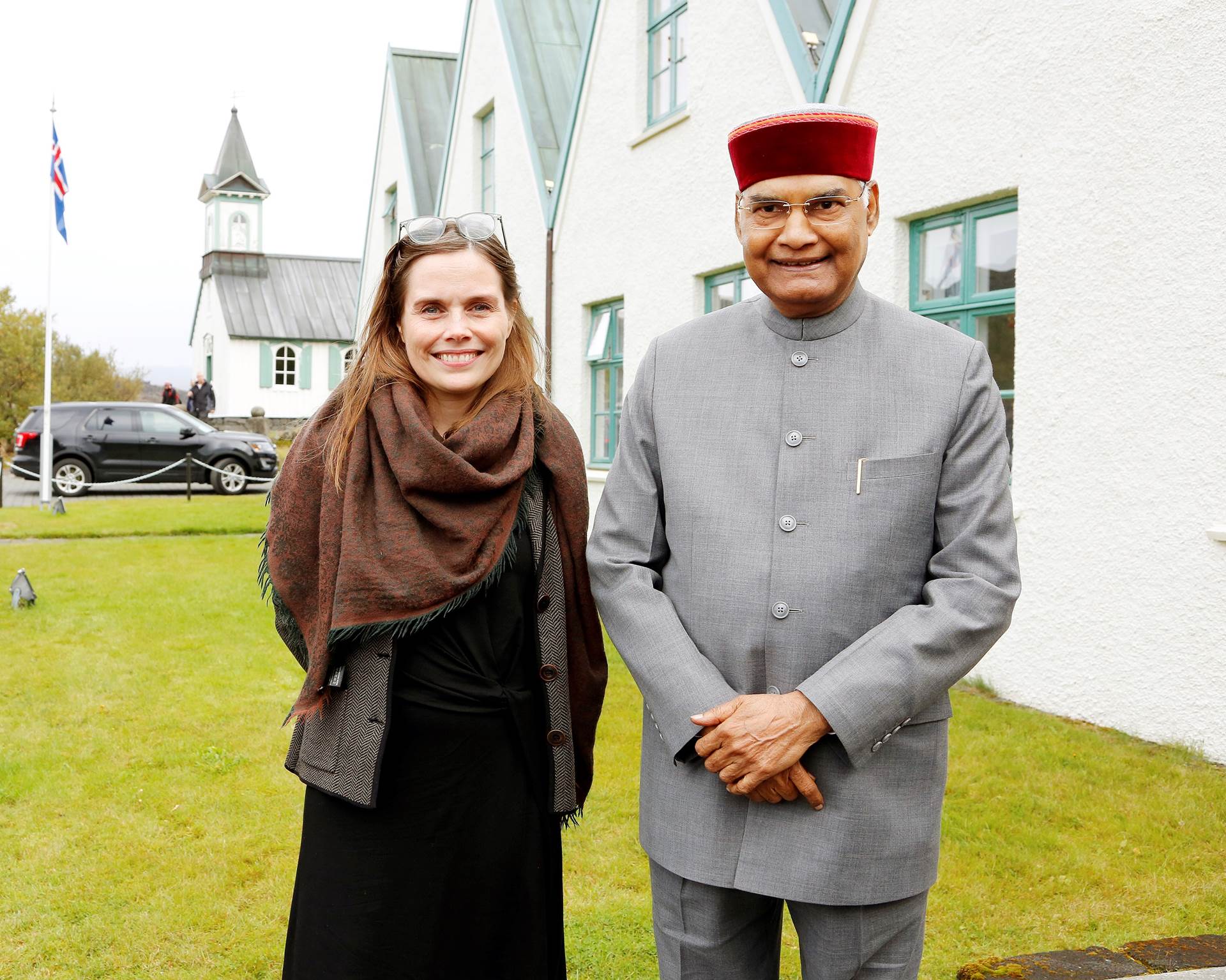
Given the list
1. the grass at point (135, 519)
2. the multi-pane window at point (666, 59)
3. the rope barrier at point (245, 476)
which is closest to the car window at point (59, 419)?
the rope barrier at point (245, 476)

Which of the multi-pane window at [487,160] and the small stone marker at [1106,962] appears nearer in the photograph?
the small stone marker at [1106,962]

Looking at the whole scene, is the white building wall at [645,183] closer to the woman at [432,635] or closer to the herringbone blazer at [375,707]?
the woman at [432,635]

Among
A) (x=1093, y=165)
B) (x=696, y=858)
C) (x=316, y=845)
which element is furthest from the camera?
(x=1093, y=165)

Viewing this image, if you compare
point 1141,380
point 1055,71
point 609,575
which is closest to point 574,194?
point 1055,71

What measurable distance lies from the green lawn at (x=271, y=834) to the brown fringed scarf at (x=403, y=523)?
1704 mm

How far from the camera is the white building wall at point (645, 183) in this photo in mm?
9172

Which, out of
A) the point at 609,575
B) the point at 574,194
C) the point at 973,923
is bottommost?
the point at 973,923

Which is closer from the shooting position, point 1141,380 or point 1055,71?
point 1141,380

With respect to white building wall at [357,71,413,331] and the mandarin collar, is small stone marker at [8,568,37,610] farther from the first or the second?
white building wall at [357,71,413,331]

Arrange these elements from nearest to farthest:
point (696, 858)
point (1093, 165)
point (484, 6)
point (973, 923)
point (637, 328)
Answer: point (696, 858) < point (973, 923) < point (1093, 165) < point (637, 328) < point (484, 6)

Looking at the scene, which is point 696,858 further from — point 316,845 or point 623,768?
point 623,768

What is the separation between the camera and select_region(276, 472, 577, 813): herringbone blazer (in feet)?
7.75

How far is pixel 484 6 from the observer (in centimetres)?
1595

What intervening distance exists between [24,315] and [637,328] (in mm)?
36372
